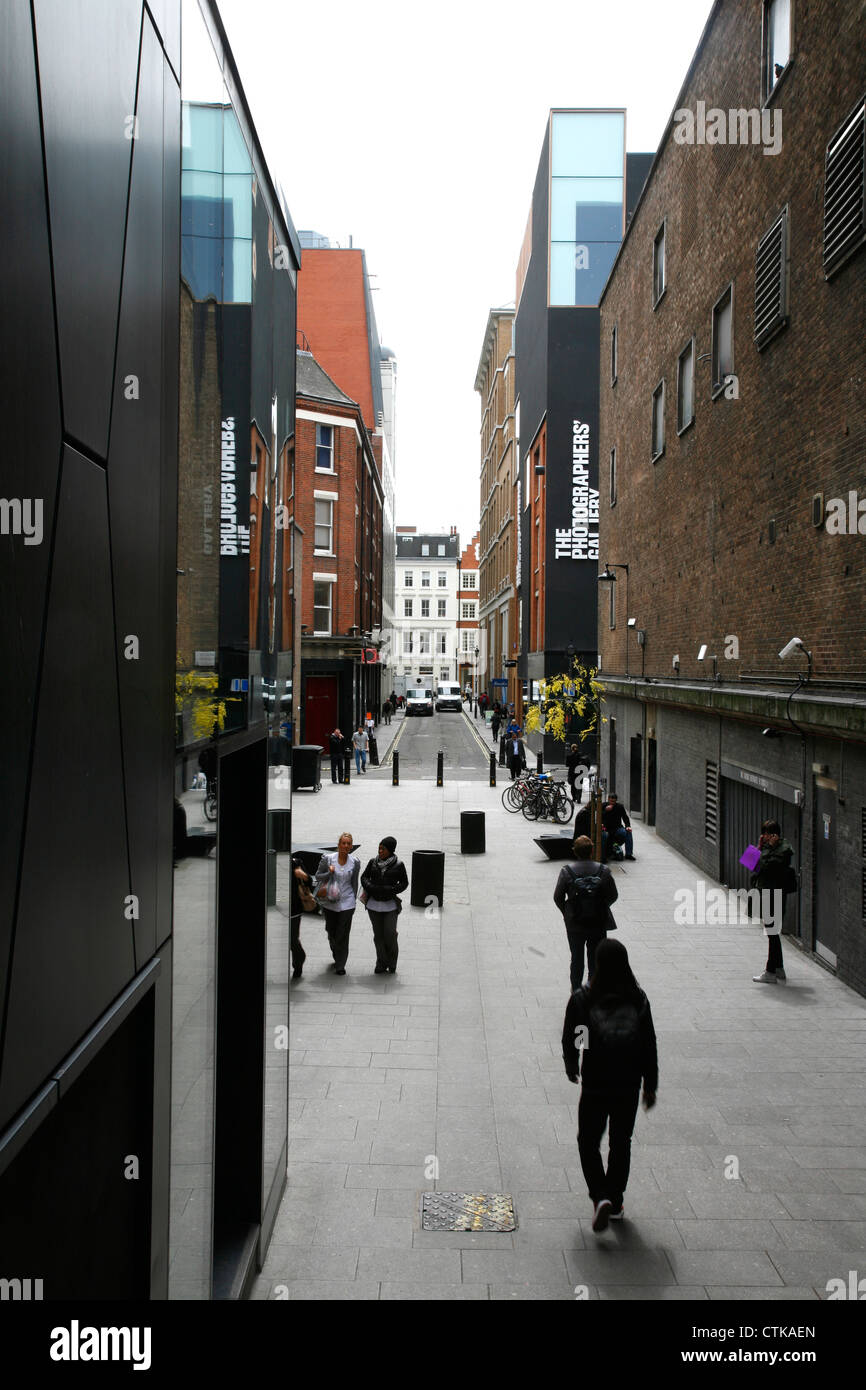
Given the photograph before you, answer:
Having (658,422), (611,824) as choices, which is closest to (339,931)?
(611,824)

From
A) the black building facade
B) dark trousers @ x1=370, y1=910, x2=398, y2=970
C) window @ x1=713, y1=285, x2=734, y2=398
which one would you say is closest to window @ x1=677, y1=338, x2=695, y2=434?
window @ x1=713, y1=285, x2=734, y2=398

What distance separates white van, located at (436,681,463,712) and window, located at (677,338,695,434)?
2313 inches

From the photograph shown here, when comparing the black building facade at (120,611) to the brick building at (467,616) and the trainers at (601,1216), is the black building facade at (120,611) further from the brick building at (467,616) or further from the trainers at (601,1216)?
the brick building at (467,616)

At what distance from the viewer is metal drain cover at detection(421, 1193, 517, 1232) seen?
235 inches

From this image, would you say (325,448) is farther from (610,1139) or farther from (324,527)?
(610,1139)

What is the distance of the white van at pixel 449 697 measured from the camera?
260ft

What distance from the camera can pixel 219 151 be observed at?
4219 mm

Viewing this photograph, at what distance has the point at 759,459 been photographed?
14430mm

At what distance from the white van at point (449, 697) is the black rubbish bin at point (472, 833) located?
59.0 m

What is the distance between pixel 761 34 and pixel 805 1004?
12.5 meters

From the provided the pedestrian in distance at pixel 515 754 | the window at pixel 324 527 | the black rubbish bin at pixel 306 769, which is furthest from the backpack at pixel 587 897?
the window at pixel 324 527

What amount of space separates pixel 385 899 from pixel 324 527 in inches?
1282

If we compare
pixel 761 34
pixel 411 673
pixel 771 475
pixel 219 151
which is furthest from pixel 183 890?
pixel 411 673
